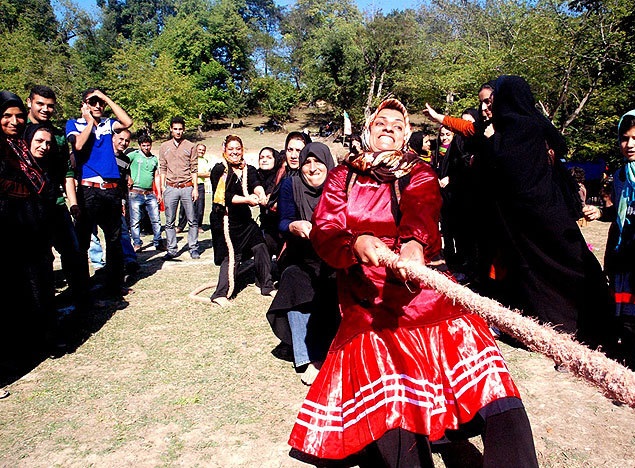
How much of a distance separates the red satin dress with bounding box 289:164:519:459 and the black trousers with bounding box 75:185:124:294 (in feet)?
12.7

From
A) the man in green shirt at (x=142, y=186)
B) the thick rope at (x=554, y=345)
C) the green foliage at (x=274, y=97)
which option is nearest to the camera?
the thick rope at (x=554, y=345)

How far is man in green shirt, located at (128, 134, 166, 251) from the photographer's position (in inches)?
340

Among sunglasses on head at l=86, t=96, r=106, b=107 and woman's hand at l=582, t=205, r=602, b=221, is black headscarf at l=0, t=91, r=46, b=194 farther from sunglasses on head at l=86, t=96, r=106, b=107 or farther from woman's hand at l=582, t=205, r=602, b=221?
woman's hand at l=582, t=205, r=602, b=221

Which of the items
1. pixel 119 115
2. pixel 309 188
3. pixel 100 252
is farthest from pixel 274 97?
pixel 309 188

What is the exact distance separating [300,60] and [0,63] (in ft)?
108

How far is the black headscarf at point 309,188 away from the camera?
405 cm

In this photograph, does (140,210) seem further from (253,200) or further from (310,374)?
(310,374)

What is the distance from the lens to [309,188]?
411cm

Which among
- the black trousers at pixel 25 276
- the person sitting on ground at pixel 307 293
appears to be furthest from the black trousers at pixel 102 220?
the person sitting on ground at pixel 307 293

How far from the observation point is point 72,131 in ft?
17.8

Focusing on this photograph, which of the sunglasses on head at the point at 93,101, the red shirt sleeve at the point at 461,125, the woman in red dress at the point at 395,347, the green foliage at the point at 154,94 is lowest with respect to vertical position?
the woman in red dress at the point at 395,347

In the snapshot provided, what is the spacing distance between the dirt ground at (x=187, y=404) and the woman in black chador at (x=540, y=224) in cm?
58

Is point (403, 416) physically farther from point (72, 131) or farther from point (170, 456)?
point (72, 131)

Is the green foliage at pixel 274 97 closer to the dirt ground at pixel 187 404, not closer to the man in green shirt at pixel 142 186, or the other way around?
the man in green shirt at pixel 142 186
